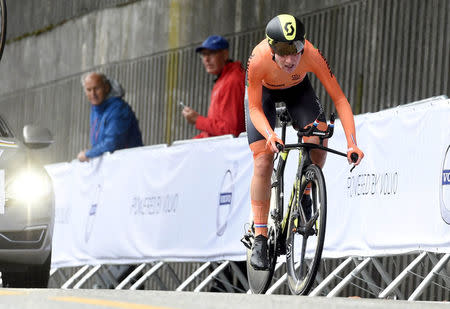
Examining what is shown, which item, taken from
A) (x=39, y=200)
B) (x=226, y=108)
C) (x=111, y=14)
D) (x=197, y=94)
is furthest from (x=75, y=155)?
(x=39, y=200)

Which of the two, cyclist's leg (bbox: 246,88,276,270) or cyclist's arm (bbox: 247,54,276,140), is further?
cyclist's leg (bbox: 246,88,276,270)

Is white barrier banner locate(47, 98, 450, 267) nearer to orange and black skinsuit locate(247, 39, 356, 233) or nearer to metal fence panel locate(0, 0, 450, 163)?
A: orange and black skinsuit locate(247, 39, 356, 233)

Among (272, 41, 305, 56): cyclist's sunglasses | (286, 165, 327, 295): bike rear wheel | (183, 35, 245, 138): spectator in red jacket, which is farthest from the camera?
(183, 35, 245, 138): spectator in red jacket

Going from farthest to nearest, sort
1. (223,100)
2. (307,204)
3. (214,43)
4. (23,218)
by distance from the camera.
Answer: (214,43) → (223,100) → (23,218) → (307,204)

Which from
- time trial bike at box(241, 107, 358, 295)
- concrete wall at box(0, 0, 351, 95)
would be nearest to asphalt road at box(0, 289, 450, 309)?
time trial bike at box(241, 107, 358, 295)

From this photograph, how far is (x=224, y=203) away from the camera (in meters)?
10.8

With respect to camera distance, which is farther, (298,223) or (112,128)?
(112,128)

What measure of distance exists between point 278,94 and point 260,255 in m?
1.10

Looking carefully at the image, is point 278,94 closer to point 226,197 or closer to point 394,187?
point 394,187

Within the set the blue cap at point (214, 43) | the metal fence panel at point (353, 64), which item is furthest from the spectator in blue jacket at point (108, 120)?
the metal fence panel at point (353, 64)

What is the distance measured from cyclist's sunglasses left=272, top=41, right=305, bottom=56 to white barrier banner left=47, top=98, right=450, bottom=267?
1137 mm

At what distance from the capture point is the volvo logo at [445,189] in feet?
26.3

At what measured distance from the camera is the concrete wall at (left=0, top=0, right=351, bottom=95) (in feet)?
52.7

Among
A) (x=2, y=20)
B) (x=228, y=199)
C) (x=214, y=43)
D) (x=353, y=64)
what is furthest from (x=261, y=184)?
(x=353, y=64)
